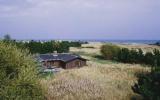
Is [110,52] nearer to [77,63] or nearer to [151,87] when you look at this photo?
[77,63]

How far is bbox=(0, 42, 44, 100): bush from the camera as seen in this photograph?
2541cm

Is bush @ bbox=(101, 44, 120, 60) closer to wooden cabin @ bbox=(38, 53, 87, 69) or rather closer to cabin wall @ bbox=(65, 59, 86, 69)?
cabin wall @ bbox=(65, 59, 86, 69)

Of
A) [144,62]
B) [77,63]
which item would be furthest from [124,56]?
[77,63]

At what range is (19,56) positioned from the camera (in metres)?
28.0

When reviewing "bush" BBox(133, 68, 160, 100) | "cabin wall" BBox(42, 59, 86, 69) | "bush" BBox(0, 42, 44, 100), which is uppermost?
"bush" BBox(0, 42, 44, 100)

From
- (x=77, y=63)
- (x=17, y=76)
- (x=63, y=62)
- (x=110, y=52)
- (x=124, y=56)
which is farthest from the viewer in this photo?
(x=110, y=52)

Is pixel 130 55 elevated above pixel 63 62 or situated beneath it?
elevated above

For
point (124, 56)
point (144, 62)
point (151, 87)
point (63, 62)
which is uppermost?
point (151, 87)

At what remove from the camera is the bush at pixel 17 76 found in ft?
83.4

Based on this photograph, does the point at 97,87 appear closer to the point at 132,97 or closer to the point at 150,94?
the point at 132,97

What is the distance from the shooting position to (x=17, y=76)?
2691 centimetres

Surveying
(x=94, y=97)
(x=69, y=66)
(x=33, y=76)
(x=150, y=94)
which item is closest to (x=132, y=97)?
(x=94, y=97)

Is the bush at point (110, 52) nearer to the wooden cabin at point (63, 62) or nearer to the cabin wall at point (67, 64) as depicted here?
the cabin wall at point (67, 64)

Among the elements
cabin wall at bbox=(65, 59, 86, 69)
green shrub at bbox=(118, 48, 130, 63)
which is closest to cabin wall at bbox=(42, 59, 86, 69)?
cabin wall at bbox=(65, 59, 86, 69)
